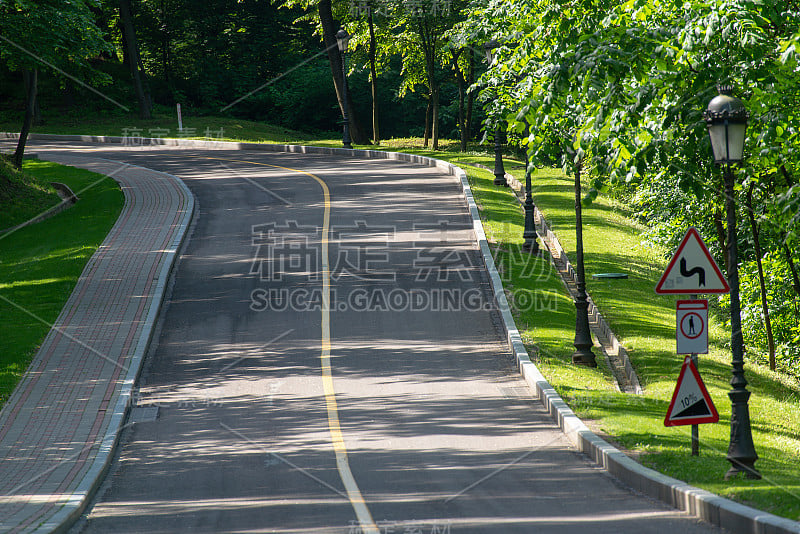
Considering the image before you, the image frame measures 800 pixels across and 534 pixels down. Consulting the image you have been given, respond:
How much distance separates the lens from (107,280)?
18.8 metres

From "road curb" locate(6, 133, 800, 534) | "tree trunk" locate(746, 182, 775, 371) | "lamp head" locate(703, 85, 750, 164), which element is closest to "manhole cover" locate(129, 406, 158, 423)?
"road curb" locate(6, 133, 800, 534)

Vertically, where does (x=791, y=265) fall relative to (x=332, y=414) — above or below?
above

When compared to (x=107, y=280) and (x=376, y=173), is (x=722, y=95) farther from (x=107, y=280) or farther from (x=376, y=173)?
(x=376, y=173)

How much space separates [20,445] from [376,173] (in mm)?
21291

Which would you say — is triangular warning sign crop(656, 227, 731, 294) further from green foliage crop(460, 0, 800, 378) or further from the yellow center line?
the yellow center line

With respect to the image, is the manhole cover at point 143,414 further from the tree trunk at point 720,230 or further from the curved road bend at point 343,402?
the tree trunk at point 720,230

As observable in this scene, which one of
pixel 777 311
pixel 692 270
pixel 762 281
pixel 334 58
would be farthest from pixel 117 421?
pixel 334 58

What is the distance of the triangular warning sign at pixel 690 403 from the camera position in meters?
9.16

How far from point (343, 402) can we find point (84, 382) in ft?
15.1

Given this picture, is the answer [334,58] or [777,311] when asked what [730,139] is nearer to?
[777,311]

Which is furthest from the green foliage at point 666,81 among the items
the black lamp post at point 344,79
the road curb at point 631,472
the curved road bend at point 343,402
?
the black lamp post at point 344,79

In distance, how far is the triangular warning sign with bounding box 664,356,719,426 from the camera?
30.0ft

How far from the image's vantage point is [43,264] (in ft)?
66.4

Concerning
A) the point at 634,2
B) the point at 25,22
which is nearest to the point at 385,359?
the point at 634,2
